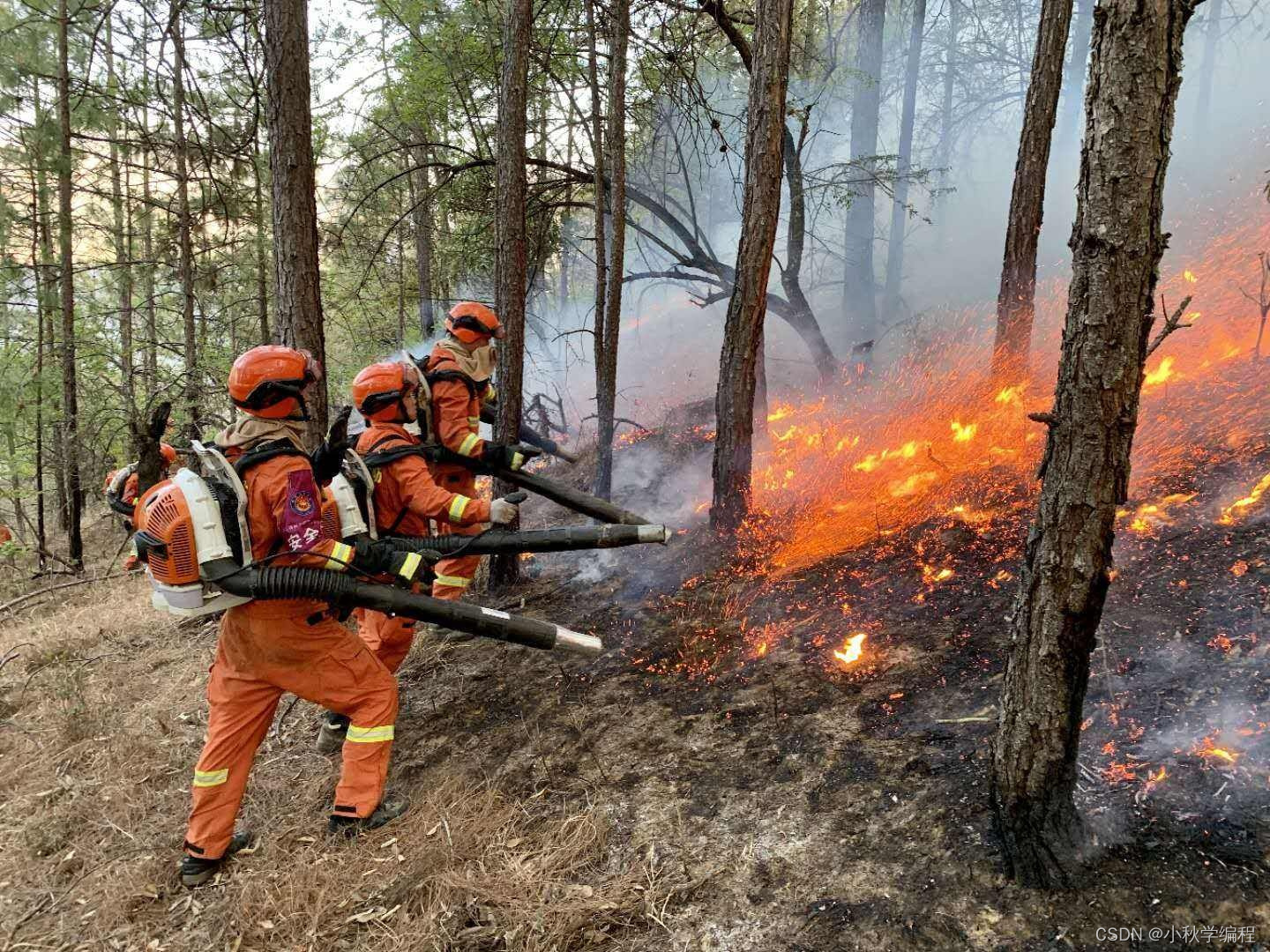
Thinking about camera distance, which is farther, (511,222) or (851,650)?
(511,222)

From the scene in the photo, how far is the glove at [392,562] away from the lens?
387cm

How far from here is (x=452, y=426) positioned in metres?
5.79

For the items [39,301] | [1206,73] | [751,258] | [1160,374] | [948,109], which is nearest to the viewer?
[751,258]

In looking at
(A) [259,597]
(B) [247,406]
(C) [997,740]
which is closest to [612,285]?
(B) [247,406]

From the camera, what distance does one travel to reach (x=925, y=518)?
21.2 ft

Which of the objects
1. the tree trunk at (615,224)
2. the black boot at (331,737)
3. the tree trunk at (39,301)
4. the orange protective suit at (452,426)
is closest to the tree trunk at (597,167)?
the tree trunk at (615,224)

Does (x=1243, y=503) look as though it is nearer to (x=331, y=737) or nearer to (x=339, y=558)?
(x=339, y=558)

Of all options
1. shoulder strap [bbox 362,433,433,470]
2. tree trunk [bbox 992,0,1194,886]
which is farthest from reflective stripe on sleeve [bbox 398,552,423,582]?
tree trunk [bbox 992,0,1194,886]

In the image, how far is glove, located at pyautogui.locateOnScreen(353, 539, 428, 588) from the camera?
387 centimetres

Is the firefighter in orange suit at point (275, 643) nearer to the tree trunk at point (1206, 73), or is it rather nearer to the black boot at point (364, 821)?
the black boot at point (364, 821)

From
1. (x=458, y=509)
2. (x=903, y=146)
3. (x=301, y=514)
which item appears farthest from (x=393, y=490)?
(x=903, y=146)

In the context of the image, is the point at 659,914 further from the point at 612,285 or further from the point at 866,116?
the point at 866,116

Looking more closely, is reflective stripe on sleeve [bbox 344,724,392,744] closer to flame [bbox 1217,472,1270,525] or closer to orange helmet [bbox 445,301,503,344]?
orange helmet [bbox 445,301,503,344]

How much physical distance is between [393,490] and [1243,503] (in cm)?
630
